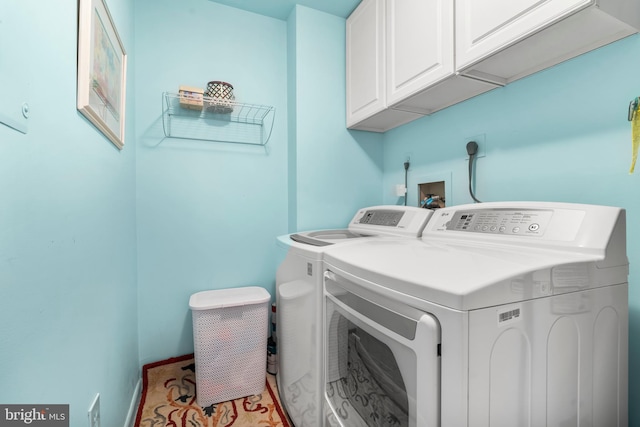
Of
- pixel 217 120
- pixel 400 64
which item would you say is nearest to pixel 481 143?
pixel 400 64

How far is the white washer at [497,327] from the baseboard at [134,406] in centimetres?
108

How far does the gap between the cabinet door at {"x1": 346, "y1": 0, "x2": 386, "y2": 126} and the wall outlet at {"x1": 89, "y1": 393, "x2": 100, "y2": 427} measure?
1831 millimetres

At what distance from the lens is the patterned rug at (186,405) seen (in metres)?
1.39

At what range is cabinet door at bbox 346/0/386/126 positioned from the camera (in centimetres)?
162

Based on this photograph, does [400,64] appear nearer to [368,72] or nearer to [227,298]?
[368,72]

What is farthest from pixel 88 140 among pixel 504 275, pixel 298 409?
pixel 298 409

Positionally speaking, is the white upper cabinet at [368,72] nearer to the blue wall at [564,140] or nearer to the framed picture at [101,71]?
the blue wall at [564,140]

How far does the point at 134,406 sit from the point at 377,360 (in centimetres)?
147

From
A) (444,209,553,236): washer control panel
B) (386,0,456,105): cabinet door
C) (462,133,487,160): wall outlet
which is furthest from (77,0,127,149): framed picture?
(462,133,487,160): wall outlet

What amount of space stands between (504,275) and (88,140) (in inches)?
49.4

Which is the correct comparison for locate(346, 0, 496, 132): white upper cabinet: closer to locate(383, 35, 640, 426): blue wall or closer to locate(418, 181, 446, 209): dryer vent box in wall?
locate(383, 35, 640, 426): blue wall

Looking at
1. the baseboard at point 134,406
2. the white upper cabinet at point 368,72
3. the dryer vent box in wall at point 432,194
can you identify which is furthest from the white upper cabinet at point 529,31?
the baseboard at point 134,406

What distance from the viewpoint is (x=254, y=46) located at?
199cm

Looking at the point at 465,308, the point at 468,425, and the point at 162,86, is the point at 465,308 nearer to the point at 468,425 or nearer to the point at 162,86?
the point at 468,425
